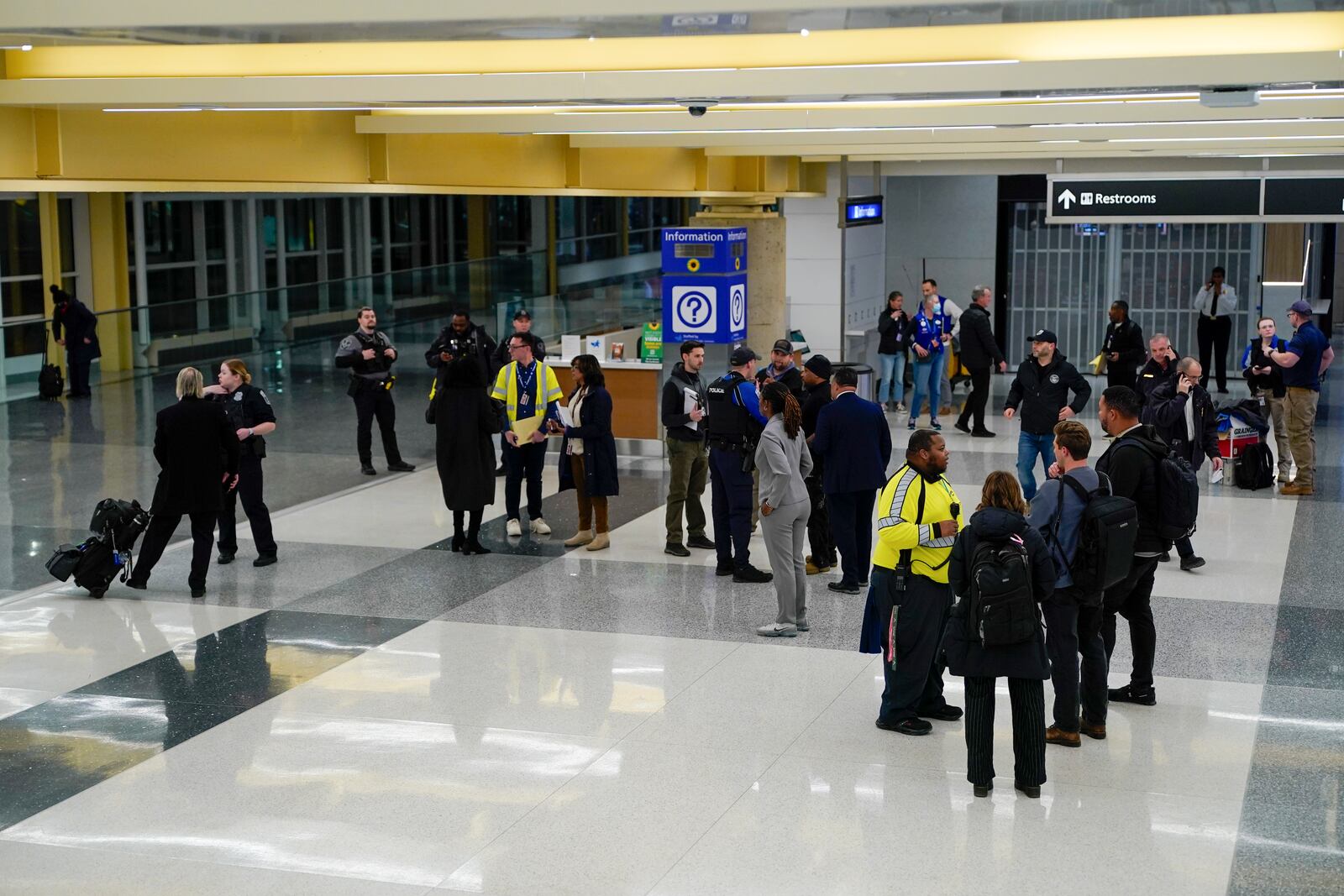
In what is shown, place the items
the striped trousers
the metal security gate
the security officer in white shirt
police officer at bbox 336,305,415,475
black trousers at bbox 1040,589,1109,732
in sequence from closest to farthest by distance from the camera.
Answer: the striped trousers
black trousers at bbox 1040,589,1109,732
police officer at bbox 336,305,415,475
the security officer in white shirt
the metal security gate

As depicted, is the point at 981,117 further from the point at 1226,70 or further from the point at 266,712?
the point at 266,712

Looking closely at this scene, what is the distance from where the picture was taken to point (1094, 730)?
22.9ft

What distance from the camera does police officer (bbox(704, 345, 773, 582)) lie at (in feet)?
32.1

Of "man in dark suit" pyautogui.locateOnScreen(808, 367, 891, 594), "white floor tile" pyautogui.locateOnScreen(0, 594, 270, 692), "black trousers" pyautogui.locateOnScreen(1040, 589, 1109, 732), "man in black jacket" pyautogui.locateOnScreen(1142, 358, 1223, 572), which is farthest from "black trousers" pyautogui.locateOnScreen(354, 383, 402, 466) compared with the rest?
"black trousers" pyautogui.locateOnScreen(1040, 589, 1109, 732)

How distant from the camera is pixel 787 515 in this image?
27.8 ft

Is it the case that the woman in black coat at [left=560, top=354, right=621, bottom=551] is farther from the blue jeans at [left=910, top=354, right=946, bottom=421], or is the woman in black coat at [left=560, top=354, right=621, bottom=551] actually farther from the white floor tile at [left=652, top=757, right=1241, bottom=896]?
the blue jeans at [left=910, top=354, right=946, bottom=421]

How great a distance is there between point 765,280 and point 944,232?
4184mm

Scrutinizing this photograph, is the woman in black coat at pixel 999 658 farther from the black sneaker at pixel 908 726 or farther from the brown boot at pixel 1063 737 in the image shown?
the black sneaker at pixel 908 726

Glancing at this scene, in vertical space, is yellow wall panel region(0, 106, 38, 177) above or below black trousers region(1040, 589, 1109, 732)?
above

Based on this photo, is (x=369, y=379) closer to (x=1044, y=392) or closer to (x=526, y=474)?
(x=526, y=474)

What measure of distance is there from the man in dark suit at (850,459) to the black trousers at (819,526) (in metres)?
0.55

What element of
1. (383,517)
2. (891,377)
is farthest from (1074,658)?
(891,377)

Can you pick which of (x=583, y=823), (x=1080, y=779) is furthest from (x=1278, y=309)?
(x=583, y=823)

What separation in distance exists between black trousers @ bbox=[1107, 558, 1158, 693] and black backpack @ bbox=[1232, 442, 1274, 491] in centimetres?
650
